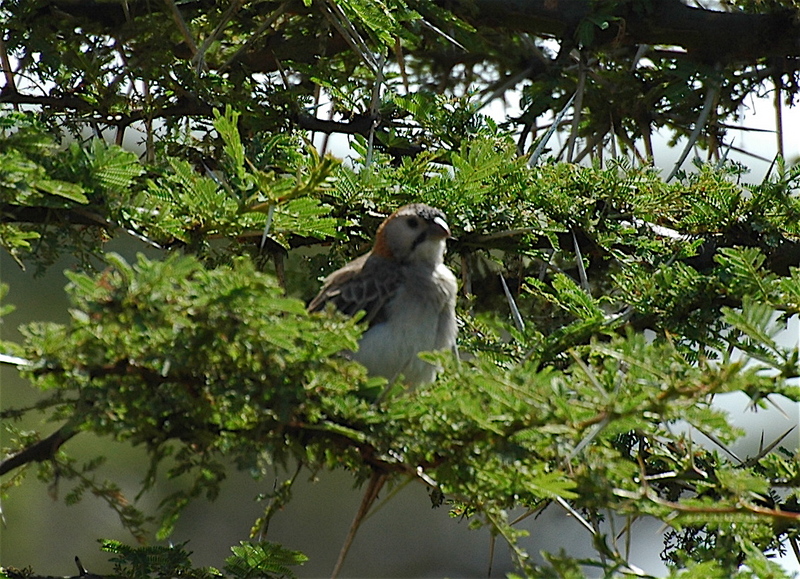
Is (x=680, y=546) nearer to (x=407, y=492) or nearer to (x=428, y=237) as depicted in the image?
(x=428, y=237)

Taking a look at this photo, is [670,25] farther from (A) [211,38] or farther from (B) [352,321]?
(B) [352,321]

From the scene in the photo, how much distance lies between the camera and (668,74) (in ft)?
17.1

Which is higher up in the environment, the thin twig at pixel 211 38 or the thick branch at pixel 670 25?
the thick branch at pixel 670 25

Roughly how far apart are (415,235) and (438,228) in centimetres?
9

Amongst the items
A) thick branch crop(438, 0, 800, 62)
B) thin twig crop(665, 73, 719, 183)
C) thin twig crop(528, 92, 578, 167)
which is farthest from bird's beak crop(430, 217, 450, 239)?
thick branch crop(438, 0, 800, 62)

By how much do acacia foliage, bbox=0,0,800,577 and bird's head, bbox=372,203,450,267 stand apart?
0.14 metres

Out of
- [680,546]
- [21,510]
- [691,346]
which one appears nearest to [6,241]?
[691,346]

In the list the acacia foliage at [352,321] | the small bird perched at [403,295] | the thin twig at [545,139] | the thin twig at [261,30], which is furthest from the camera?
the thin twig at [545,139]

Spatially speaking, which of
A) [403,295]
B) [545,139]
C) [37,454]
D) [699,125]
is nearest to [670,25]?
[699,125]

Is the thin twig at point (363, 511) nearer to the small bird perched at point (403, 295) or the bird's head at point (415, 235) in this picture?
the small bird perched at point (403, 295)

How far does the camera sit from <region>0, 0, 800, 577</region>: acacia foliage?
222 cm

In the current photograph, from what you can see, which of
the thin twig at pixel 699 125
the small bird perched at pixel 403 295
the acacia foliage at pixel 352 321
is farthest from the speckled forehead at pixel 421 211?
the thin twig at pixel 699 125

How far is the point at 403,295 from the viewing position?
362cm

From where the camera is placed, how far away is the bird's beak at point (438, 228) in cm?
375
